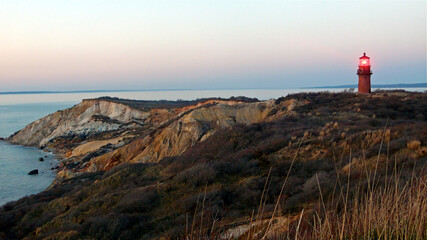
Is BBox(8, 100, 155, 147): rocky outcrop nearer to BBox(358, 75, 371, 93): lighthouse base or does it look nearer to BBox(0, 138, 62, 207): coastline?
BBox(0, 138, 62, 207): coastline

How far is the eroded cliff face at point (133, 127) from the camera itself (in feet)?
89.5

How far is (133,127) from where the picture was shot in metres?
48.8

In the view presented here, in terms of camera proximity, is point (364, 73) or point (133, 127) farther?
point (133, 127)

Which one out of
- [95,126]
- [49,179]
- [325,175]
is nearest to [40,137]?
[95,126]

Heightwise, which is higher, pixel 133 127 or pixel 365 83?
pixel 365 83

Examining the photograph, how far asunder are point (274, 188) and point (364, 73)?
2484 cm

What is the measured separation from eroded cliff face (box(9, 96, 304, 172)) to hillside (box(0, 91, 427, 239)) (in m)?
5.63

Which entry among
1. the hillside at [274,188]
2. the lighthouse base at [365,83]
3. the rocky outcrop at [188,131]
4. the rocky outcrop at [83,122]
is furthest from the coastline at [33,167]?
the lighthouse base at [365,83]

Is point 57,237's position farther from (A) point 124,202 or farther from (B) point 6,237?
(B) point 6,237

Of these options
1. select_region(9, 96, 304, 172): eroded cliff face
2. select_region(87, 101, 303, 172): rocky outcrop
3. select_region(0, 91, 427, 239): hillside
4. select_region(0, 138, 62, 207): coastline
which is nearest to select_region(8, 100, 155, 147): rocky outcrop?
select_region(9, 96, 304, 172): eroded cliff face

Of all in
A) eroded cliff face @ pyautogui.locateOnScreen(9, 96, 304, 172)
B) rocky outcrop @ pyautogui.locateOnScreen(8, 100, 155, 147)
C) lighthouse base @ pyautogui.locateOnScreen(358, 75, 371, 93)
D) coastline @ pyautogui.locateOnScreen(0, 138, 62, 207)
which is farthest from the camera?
rocky outcrop @ pyautogui.locateOnScreen(8, 100, 155, 147)

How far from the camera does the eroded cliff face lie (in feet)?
89.5

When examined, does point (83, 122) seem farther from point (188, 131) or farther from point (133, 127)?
point (188, 131)

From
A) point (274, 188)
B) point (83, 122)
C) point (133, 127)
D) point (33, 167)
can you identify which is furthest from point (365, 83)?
point (83, 122)
